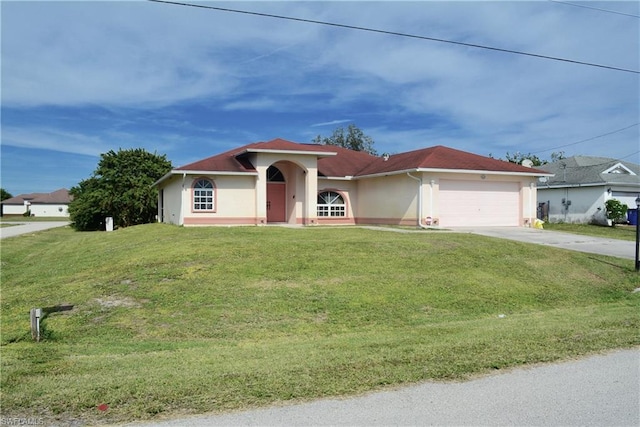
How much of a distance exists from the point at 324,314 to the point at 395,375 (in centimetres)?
456

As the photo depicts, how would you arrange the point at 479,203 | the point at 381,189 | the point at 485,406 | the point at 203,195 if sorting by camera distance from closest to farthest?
1. the point at 485,406
2. the point at 479,203
3. the point at 203,195
4. the point at 381,189

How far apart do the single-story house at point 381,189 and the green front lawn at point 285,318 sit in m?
7.10

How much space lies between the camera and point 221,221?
2627cm

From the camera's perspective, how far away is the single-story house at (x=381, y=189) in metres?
25.0

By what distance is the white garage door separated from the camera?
25.2 meters

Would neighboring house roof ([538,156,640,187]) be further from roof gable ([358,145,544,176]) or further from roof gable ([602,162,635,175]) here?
roof gable ([358,145,544,176])

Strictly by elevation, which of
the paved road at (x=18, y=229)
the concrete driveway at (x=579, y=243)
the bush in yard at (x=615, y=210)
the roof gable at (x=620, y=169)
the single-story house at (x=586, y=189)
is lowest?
the paved road at (x=18, y=229)

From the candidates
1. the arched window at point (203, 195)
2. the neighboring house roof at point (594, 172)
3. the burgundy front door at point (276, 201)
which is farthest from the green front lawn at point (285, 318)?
the neighboring house roof at point (594, 172)

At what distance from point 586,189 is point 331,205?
17.8 m

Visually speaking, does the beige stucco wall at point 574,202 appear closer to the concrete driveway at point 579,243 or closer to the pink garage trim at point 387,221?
the concrete driveway at point 579,243

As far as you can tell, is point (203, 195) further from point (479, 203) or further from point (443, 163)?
point (479, 203)

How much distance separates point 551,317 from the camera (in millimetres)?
9672

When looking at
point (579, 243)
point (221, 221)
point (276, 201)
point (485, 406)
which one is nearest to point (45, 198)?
point (276, 201)

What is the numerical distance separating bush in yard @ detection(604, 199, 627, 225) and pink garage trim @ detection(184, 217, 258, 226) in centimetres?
2212
